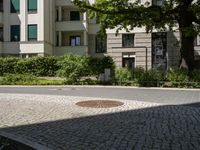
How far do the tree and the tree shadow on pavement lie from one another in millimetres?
14995

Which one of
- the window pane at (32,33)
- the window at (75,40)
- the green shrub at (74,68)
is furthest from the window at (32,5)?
the green shrub at (74,68)

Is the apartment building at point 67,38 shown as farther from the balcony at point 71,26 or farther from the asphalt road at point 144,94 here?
the asphalt road at point 144,94

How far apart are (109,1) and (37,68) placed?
39.0ft

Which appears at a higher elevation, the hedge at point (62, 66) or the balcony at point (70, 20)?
the balcony at point (70, 20)

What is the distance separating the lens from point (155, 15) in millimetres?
26125

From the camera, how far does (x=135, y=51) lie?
135 feet

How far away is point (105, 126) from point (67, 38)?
4035 centimetres

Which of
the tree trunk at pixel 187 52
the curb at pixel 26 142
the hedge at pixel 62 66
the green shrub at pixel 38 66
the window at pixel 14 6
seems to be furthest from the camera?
the window at pixel 14 6

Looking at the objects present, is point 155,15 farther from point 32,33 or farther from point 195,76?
point 32,33

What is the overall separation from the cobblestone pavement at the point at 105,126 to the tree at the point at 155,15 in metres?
12.8

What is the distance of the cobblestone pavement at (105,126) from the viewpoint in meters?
8.06

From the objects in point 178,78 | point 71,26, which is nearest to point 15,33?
point 71,26

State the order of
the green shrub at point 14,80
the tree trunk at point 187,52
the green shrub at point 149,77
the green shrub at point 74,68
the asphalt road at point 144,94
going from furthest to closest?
the green shrub at point 14,80 < the green shrub at point 74,68 < the tree trunk at point 187,52 < the green shrub at point 149,77 < the asphalt road at point 144,94

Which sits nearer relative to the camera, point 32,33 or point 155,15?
point 155,15
